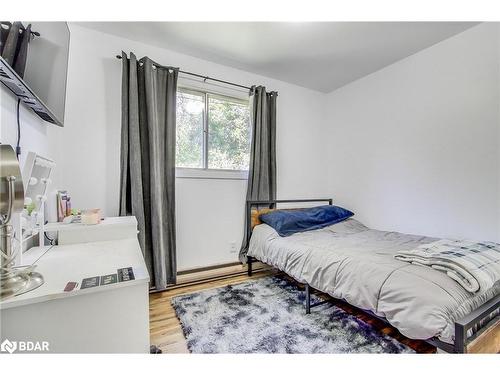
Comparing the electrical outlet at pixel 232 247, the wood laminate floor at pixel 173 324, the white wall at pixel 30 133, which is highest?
the white wall at pixel 30 133

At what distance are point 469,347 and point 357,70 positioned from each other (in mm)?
2854

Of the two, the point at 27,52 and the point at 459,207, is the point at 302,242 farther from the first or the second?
the point at 27,52

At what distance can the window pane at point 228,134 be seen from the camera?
112 inches

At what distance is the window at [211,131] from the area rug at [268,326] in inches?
56.7

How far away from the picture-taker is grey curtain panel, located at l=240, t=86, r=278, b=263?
9.61 feet

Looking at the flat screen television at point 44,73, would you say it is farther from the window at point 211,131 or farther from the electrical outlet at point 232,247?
the electrical outlet at point 232,247

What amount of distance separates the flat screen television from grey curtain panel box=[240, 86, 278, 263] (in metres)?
1.86

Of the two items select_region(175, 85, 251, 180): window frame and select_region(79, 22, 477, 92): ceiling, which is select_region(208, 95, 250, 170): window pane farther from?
select_region(79, 22, 477, 92): ceiling

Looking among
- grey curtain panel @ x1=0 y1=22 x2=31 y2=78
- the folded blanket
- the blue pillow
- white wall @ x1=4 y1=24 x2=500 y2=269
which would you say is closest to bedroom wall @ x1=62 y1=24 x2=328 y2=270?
white wall @ x1=4 y1=24 x2=500 y2=269

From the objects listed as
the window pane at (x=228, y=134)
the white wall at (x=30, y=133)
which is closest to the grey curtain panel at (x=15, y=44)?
the white wall at (x=30, y=133)

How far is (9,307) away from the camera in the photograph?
2.38ft

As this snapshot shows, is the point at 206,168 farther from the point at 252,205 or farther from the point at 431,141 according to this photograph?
the point at 431,141
